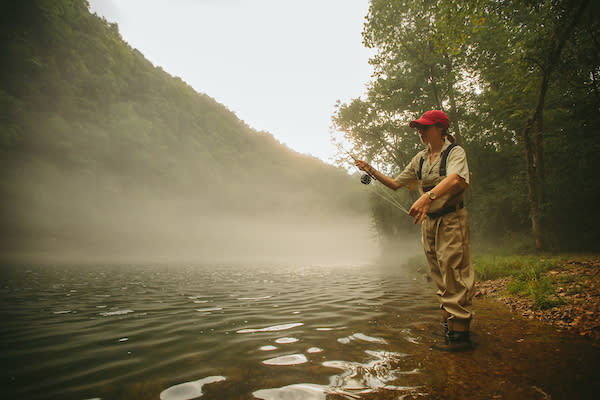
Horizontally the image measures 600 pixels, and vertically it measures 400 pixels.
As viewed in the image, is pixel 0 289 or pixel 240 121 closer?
pixel 0 289

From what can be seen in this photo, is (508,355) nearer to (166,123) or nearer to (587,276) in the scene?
(587,276)

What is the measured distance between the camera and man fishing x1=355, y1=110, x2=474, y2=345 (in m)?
3.05

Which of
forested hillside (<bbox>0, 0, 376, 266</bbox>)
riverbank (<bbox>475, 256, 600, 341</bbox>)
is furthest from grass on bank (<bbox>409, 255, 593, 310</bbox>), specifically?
forested hillside (<bbox>0, 0, 376, 266</bbox>)

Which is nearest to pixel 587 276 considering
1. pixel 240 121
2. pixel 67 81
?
pixel 67 81

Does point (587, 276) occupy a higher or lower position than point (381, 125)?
lower

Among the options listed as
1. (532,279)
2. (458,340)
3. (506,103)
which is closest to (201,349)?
(458,340)

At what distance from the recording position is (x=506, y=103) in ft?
43.6

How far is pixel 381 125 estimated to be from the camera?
78.1 ft

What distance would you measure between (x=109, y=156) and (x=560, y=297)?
8270cm

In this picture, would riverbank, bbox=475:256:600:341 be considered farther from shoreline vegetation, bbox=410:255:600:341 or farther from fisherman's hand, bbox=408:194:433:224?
fisherman's hand, bbox=408:194:433:224

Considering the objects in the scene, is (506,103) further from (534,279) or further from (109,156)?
(109,156)

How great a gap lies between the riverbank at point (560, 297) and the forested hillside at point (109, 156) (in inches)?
1214

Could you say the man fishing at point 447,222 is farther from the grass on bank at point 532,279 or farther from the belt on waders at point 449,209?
the grass on bank at point 532,279

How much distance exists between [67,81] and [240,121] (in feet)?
258
